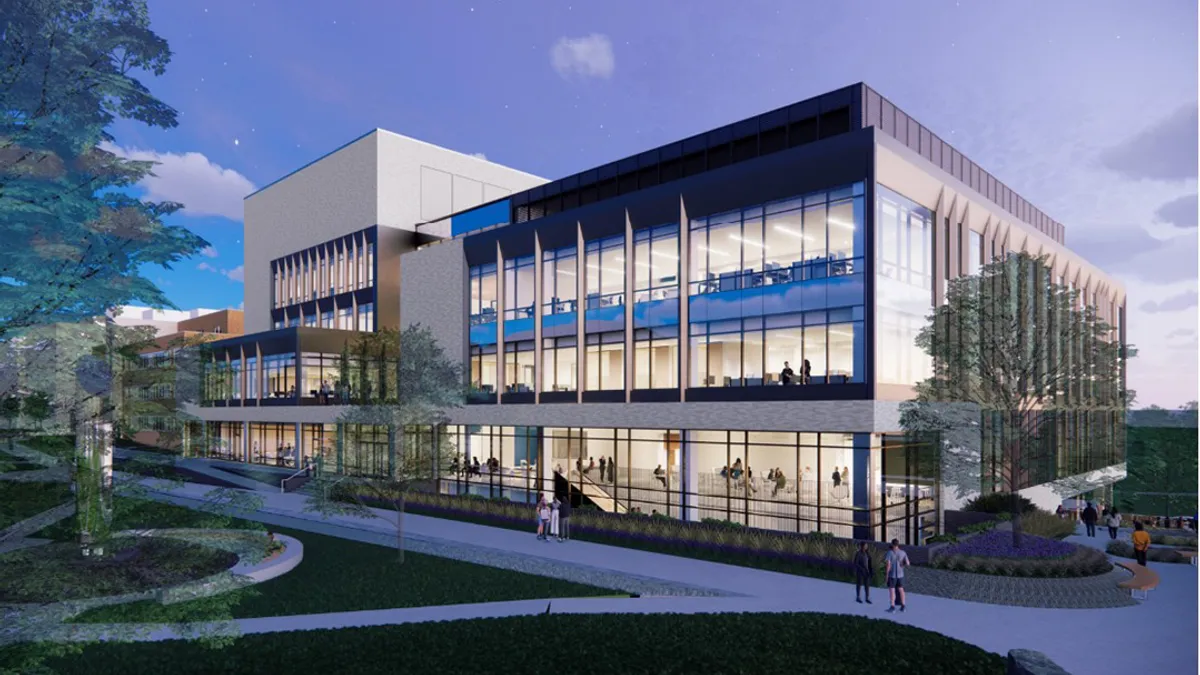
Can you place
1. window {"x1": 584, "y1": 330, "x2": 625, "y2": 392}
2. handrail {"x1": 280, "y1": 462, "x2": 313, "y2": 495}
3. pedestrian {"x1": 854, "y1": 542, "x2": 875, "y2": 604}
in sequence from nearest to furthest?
pedestrian {"x1": 854, "y1": 542, "x2": 875, "y2": 604} < window {"x1": 584, "y1": 330, "x2": 625, "y2": 392} < handrail {"x1": 280, "y1": 462, "x2": 313, "y2": 495}

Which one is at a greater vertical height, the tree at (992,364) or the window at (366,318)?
the window at (366,318)

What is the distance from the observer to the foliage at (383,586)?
59.1 ft

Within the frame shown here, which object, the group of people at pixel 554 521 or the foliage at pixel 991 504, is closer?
the group of people at pixel 554 521

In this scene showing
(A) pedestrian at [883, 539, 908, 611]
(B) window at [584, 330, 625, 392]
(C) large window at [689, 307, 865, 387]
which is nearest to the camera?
(A) pedestrian at [883, 539, 908, 611]

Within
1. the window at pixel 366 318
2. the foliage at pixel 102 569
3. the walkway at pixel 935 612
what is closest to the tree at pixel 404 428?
the foliage at pixel 102 569

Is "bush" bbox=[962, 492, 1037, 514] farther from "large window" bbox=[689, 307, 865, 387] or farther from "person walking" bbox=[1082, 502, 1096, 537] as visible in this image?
"large window" bbox=[689, 307, 865, 387]

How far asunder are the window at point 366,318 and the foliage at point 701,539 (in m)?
25.0

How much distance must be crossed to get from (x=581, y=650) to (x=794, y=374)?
16668mm

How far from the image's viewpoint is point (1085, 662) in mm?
13578

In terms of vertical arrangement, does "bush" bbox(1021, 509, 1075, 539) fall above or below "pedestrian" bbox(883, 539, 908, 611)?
below

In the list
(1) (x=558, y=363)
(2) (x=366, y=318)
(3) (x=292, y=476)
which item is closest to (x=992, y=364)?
(1) (x=558, y=363)

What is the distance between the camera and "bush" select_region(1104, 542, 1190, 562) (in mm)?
24119

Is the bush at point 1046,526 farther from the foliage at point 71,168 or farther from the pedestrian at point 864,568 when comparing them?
the foliage at point 71,168

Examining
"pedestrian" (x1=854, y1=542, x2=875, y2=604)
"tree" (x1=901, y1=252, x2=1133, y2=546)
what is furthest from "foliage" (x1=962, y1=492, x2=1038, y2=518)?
"pedestrian" (x1=854, y1=542, x2=875, y2=604)
